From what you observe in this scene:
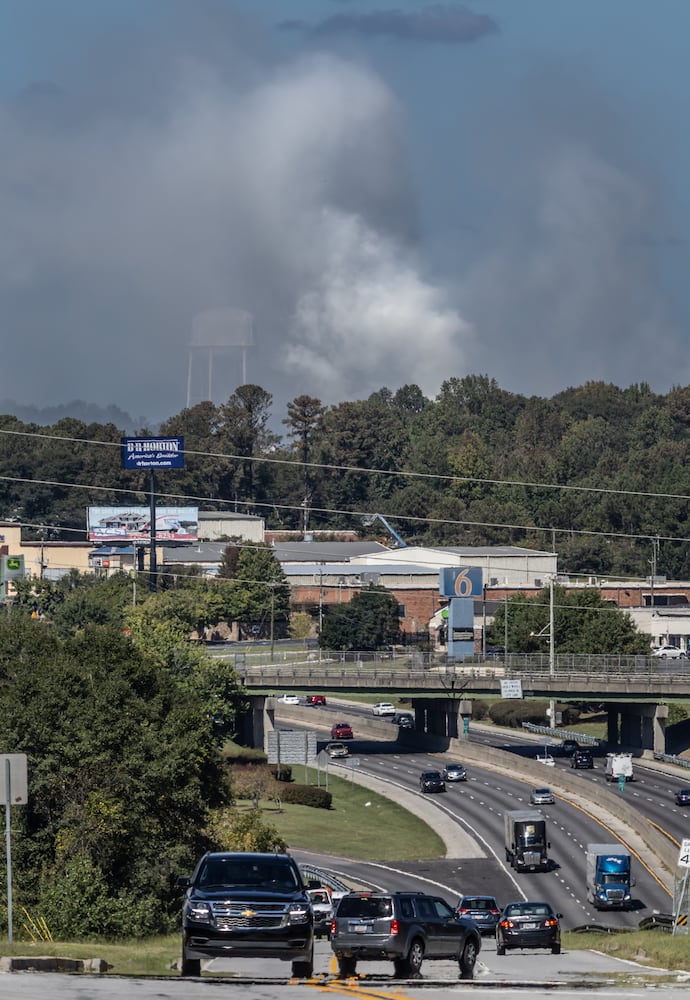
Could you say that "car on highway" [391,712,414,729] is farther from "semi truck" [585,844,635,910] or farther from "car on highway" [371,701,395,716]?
A: "semi truck" [585,844,635,910]

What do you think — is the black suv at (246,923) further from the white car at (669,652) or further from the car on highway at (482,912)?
the white car at (669,652)

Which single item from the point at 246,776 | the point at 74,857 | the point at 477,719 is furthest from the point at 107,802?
the point at 477,719

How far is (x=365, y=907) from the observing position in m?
30.7

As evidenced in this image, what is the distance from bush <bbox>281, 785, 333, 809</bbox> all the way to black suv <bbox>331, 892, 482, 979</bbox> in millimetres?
83880

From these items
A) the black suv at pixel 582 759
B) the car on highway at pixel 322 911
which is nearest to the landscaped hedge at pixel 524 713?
the black suv at pixel 582 759

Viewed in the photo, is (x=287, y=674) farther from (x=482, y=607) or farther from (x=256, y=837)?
(x=256, y=837)

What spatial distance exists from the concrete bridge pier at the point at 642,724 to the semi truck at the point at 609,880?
2538 inches

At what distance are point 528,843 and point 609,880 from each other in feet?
42.9

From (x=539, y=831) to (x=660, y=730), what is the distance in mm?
56784

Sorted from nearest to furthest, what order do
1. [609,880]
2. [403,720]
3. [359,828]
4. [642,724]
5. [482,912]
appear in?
1. [482,912]
2. [609,880]
3. [359,828]
4. [642,724]
5. [403,720]

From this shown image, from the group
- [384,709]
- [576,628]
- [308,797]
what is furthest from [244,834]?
[384,709]

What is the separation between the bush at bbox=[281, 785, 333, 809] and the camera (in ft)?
377

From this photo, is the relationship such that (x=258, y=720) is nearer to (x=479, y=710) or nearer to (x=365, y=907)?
(x=479, y=710)

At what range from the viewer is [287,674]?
5615 inches
